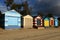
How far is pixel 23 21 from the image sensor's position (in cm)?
3619

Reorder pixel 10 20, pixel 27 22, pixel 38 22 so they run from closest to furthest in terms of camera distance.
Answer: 1. pixel 10 20
2. pixel 27 22
3. pixel 38 22

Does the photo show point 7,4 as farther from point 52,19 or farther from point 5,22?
point 5,22

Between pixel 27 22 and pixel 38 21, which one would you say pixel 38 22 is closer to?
pixel 38 21

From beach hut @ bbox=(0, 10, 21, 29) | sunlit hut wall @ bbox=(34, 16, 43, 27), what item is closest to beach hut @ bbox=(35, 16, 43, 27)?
sunlit hut wall @ bbox=(34, 16, 43, 27)

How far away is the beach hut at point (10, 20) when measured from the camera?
31.0 metres

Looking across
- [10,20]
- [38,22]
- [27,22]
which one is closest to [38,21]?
[38,22]

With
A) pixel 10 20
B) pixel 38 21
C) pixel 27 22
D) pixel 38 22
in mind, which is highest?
pixel 10 20

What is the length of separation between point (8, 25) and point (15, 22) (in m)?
1.90

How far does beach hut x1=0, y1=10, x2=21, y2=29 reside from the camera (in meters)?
31.0

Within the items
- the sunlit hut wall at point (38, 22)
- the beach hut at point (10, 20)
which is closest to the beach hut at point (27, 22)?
the sunlit hut wall at point (38, 22)

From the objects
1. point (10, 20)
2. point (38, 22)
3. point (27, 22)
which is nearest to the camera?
point (10, 20)

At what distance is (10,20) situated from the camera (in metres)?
31.7

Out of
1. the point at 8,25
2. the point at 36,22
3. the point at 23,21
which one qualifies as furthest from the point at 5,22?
the point at 36,22

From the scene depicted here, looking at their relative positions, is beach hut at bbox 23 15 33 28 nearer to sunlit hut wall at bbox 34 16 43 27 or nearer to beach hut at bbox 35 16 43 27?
sunlit hut wall at bbox 34 16 43 27
